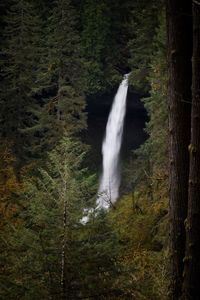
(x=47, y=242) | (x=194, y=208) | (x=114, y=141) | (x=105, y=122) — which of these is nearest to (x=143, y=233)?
(x=47, y=242)

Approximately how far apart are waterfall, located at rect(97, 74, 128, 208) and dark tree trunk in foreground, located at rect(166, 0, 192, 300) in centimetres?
2857

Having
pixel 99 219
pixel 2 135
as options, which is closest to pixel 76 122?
pixel 2 135

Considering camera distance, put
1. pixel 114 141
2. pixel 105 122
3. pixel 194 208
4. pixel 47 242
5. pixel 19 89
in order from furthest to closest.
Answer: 1. pixel 105 122
2. pixel 114 141
3. pixel 19 89
4. pixel 47 242
5. pixel 194 208

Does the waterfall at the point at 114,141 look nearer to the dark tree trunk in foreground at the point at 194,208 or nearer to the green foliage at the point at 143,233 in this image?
the green foliage at the point at 143,233

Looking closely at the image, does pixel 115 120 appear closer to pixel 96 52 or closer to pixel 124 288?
pixel 96 52

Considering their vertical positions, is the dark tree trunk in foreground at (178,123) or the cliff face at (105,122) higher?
the cliff face at (105,122)

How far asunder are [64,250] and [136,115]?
34915 mm

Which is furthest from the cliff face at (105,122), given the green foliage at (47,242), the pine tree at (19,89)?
the green foliage at (47,242)

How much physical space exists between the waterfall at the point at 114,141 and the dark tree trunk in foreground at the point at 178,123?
28.6 m

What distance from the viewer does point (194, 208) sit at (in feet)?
15.0

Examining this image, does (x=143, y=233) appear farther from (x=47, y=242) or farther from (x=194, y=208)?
(x=194, y=208)

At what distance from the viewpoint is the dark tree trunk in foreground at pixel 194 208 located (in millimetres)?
4453

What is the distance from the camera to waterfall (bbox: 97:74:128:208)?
34.9m

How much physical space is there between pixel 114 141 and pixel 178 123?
32947mm
